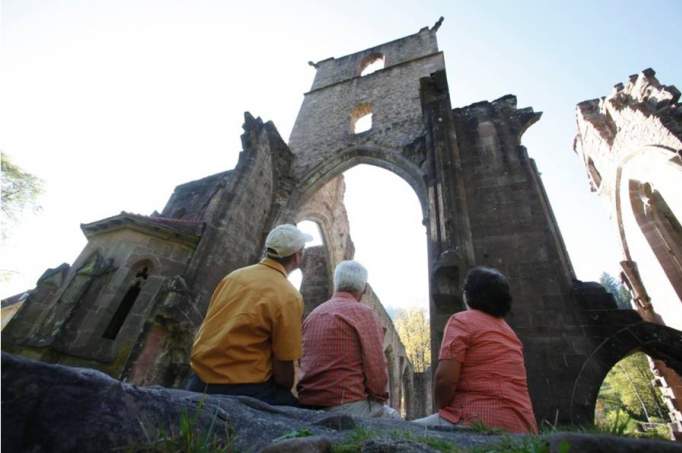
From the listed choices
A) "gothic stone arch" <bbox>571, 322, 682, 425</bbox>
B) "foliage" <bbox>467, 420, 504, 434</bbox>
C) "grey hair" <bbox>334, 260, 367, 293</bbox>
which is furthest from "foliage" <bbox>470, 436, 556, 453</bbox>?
"gothic stone arch" <bbox>571, 322, 682, 425</bbox>

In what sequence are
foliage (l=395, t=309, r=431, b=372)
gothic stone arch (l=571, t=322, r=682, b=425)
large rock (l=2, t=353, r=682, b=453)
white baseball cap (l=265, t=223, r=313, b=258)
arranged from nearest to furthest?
1. large rock (l=2, t=353, r=682, b=453)
2. white baseball cap (l=265, t=223, r=313, b=258)
3. gothic stone arch (l=571, t=322, r=682, b=425)
4. foliage (l=395, t=309, r=431, b=372)

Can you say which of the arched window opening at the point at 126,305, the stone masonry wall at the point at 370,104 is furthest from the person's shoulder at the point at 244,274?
the stone masonry wall at the point at 370,104

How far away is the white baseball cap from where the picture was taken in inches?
102

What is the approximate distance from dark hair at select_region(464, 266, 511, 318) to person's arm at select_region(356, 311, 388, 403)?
2.36 feet

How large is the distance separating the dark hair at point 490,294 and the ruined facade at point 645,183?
620 cm

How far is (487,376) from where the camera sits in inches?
76.3

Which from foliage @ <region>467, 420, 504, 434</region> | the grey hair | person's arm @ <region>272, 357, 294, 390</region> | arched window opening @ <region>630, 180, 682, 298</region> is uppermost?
arched window opening @ <region>630, 180, 682, 298</region>

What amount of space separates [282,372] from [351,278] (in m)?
0.90

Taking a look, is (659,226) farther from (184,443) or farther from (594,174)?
(184,443)

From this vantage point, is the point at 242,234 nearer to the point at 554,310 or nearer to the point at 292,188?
the point at 292,188

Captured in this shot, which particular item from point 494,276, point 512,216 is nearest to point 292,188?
point 512,216

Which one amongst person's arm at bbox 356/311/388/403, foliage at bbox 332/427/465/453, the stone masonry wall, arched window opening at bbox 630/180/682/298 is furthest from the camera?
the stone masonry wall

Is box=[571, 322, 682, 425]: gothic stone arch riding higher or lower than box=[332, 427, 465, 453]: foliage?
higher

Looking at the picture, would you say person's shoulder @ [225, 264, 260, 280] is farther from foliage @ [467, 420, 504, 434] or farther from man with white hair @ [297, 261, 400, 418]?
foliage @ [467, 420, 504, 434]
